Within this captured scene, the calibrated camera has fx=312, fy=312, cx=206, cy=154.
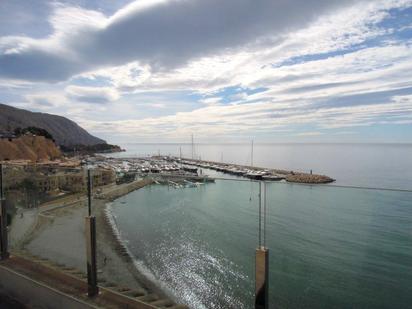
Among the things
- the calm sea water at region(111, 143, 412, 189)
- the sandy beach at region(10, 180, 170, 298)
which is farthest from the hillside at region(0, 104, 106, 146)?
the sandy beach at region(10, 180, 170, 298)

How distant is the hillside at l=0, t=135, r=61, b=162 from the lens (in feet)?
78.0

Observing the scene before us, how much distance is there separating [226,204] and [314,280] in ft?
28.7

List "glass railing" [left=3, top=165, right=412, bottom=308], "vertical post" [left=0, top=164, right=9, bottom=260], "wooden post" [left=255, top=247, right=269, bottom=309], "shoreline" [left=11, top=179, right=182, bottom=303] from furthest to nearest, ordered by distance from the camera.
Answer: "shoreline" [left=11, top=179, right=182, bottom=303]
"glass railing" [left=3, top=165, right=412, bottom=308]
"vertical post" [left=0, top=164, right=9, bottom=260]
"wooden post" [left=255, top=247, right=269, bottom=309]

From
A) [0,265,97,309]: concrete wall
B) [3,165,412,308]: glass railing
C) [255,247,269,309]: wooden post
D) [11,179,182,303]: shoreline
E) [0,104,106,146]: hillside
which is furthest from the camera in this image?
[0,104,106,146]: hillside

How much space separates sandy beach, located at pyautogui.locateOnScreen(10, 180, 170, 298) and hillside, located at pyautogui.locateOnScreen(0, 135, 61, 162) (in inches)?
507

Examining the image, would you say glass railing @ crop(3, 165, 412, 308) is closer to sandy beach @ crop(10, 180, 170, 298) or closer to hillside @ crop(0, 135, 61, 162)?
sandy beach @ crop(10, 180, 170, 298)

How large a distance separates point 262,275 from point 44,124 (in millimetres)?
99927

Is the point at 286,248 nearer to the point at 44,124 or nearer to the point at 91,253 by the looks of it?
the point at 91,253

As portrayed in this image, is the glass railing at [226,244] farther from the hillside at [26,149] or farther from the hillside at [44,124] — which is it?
the hillside at [44,124]

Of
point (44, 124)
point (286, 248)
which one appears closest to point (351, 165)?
point (286, 248)

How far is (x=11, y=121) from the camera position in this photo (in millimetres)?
66312

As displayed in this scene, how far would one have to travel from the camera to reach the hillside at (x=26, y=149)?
78.0 ft

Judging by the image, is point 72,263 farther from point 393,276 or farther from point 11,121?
point 11,121

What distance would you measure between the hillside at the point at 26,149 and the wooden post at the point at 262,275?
23854mm
